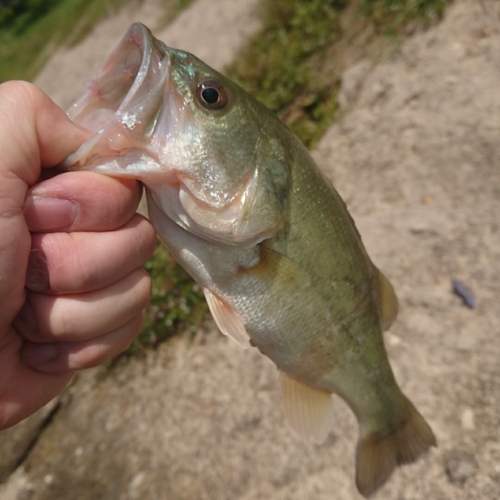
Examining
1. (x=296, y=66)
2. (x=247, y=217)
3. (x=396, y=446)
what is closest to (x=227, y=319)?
(x=247, y=217)

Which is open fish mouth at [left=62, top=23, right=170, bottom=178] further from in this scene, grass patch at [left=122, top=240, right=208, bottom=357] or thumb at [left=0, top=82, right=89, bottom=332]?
grass patch at [left=122, top=240, right=208, bottom=357]

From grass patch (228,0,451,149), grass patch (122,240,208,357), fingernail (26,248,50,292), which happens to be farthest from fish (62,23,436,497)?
grass patch (228,0,451,149)

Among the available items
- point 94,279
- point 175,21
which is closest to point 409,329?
point 94,279

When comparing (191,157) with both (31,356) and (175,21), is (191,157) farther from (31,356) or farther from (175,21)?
(175,21)

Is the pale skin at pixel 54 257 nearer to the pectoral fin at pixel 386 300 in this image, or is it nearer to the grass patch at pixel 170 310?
the pectoral fin at pixel 386 300

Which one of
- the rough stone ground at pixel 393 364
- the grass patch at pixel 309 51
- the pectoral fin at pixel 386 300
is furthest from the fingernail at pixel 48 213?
the grass patch at pixel 309 51

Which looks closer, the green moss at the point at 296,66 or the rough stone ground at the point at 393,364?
the rough stone ground at the point at 393,364
